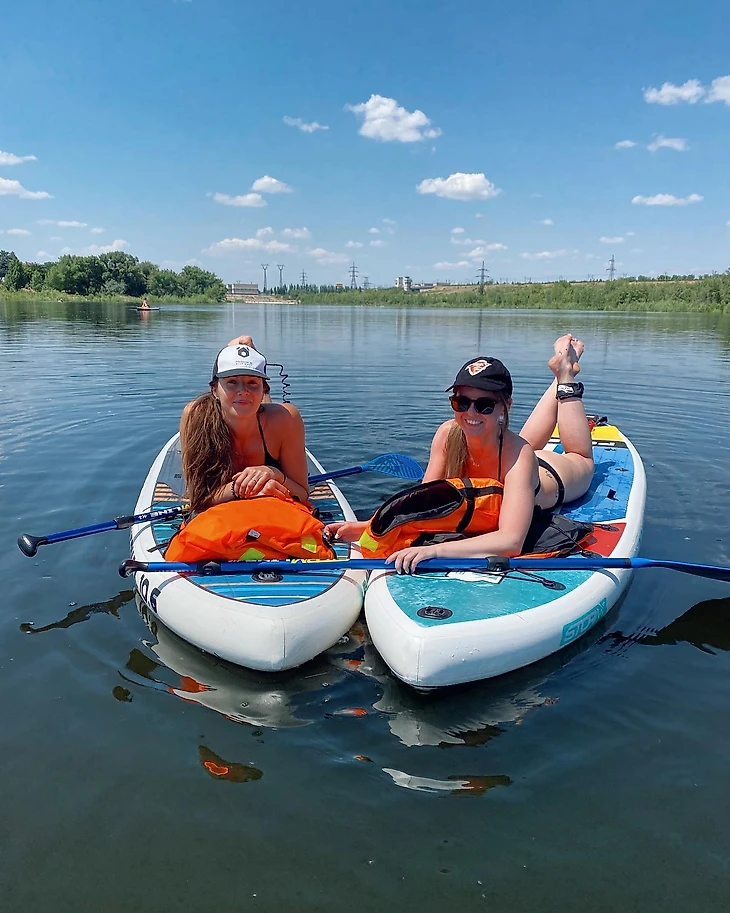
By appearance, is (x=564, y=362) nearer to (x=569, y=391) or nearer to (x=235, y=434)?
(x=569, y=391)

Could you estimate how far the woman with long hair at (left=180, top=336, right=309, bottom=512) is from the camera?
4008 mm

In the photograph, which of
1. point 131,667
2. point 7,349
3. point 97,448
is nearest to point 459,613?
point 131,667

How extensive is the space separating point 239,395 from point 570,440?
2697 millimetres

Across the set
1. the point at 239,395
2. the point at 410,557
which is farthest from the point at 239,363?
the point at 410,557

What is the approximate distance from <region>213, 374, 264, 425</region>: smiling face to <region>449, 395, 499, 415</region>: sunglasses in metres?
1.21

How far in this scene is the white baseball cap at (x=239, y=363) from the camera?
3916 mm

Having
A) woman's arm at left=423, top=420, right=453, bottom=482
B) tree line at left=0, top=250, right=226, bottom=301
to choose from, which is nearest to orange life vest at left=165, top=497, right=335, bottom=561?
woman's arm at left=423, top=420, right=453, bottom=482

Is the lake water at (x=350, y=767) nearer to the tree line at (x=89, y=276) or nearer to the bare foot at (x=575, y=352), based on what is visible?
the bare foot at (x=575, y=352)

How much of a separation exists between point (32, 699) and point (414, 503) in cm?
223

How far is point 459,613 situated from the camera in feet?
10.5

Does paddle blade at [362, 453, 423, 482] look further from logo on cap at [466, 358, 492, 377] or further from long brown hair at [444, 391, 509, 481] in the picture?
logo on cap at [466, 358, 492, 377]

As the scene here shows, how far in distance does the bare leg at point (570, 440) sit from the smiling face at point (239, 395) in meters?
2.15

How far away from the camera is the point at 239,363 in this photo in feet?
12.9

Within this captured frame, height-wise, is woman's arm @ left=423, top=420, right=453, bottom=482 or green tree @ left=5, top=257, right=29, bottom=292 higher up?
green tree @ left=5, top=257, right=29, bottom=292
